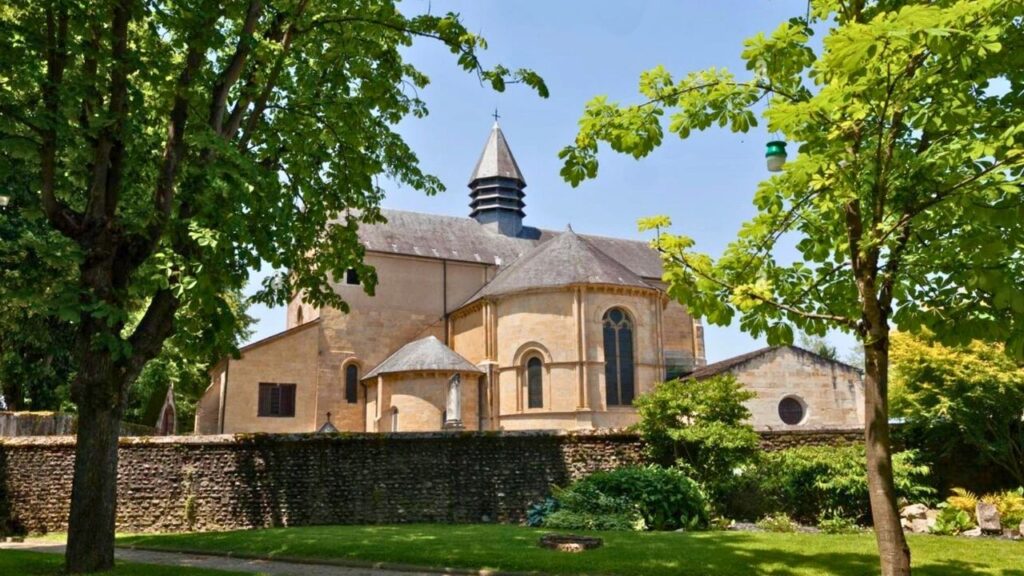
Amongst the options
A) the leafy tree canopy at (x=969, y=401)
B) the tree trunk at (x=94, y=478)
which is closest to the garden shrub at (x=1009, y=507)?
the leafy tree canopy at (x=969, y=401)

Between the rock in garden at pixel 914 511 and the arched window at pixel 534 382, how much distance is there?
49.3 ft

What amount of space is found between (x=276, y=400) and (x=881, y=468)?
27.9 m

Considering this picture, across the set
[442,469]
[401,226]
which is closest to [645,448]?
[442,469]

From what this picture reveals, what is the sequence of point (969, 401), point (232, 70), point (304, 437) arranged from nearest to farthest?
point (232, 70)
point (969, 401)
point (304, 437)

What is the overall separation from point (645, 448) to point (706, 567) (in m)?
8.18

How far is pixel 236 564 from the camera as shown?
11.5 meters

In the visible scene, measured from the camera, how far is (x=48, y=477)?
16.5 m

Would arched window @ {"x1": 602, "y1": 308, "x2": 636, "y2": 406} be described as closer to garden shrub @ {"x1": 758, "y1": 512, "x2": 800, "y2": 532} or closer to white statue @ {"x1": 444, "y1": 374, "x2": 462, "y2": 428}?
white statue @ {"x1": 444, "y1": 374, "x2": 462, "y2": 428}

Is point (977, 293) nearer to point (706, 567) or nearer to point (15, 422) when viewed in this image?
point (706, 567)

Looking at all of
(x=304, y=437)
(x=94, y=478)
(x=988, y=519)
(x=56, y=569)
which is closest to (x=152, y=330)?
(x=94, y=478)

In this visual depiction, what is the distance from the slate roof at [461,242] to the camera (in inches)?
1405

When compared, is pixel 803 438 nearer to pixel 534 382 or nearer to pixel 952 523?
pixel 952 523

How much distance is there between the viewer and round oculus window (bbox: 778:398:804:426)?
2766cm

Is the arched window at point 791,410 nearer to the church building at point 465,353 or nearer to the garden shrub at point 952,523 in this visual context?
the church building at point 465,353
